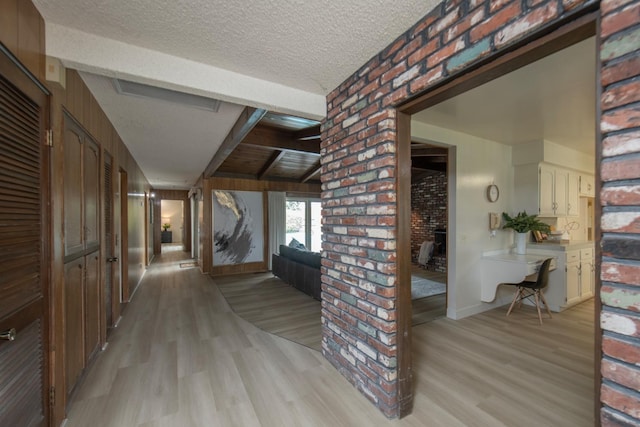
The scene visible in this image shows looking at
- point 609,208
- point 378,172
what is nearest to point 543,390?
point 609,208

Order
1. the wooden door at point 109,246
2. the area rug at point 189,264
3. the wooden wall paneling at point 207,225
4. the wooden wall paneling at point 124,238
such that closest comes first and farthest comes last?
the wooden door at point 109,246, the wooden wall paneling at point 124,238, the wooden wall paneling at point 207,225, the area rug at point 189,264

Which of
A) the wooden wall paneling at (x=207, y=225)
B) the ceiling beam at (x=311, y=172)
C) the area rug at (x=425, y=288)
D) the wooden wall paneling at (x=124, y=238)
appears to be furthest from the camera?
the ceiling beam at (x=311, y=172)

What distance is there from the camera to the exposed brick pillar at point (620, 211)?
77cm

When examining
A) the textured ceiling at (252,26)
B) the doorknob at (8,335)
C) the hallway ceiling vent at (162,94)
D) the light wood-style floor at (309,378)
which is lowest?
the light wood-style floor at (309,378)

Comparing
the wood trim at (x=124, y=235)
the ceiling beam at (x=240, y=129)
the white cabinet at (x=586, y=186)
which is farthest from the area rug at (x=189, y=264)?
the white cabinet at (x=586, y=186)

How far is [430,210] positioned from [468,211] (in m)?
3.81

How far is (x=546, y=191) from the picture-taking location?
3973 mm

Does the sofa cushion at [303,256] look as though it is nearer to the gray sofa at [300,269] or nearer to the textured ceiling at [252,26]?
the gray sofa at [300,269]

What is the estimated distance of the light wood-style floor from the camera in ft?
5.59

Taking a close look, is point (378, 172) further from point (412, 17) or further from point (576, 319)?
point (576, 319)

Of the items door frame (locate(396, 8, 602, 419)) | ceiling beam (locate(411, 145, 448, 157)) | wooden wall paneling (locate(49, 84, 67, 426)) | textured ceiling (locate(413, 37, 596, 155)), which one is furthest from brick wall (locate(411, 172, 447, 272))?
wooden wall paneling (locate(49, 84, 67, 426))

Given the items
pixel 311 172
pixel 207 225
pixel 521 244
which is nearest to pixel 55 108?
pixel 207 225

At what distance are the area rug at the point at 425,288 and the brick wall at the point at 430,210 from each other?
1.28m

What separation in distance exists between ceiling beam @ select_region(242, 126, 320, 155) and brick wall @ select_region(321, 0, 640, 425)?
93.1 inches
